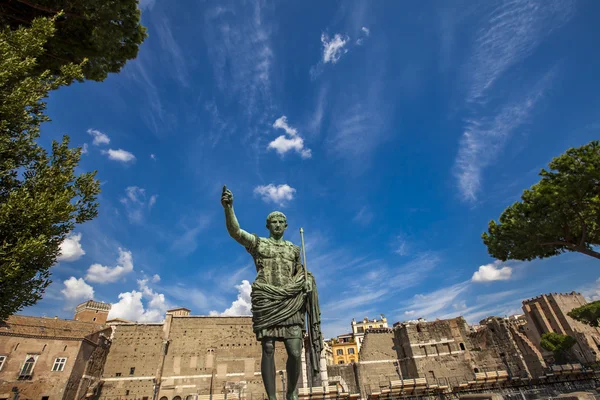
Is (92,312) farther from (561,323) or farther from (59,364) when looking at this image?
(561,323)

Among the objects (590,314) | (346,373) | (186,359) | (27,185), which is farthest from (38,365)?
(590,314)

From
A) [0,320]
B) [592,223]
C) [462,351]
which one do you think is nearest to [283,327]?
[0,320]

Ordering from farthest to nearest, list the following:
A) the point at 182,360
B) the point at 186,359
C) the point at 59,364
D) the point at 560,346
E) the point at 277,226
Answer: the point at 560,346, the point at 186,359, the point at 182,360, the point at 59,364, the point at 277,226

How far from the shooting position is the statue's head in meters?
4.41

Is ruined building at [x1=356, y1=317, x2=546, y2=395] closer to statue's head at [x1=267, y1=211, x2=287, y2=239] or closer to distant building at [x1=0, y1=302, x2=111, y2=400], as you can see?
distant building at [x1=0, y1=302, x2=111, y2=400]

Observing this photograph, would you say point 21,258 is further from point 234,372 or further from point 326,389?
point 234,372

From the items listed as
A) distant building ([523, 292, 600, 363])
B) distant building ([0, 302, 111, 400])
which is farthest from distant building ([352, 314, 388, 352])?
distant building ([0, 302, 111, 400])

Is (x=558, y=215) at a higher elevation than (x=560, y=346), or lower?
higher

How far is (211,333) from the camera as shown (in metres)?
28.0

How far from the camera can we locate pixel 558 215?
42.5 feet

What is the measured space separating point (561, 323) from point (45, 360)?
5645 centimetres

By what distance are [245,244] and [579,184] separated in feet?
47.5

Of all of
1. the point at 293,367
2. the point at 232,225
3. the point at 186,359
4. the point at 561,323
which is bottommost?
the point at 293,367

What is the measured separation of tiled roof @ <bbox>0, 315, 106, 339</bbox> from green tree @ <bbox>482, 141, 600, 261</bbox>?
29.3 m
